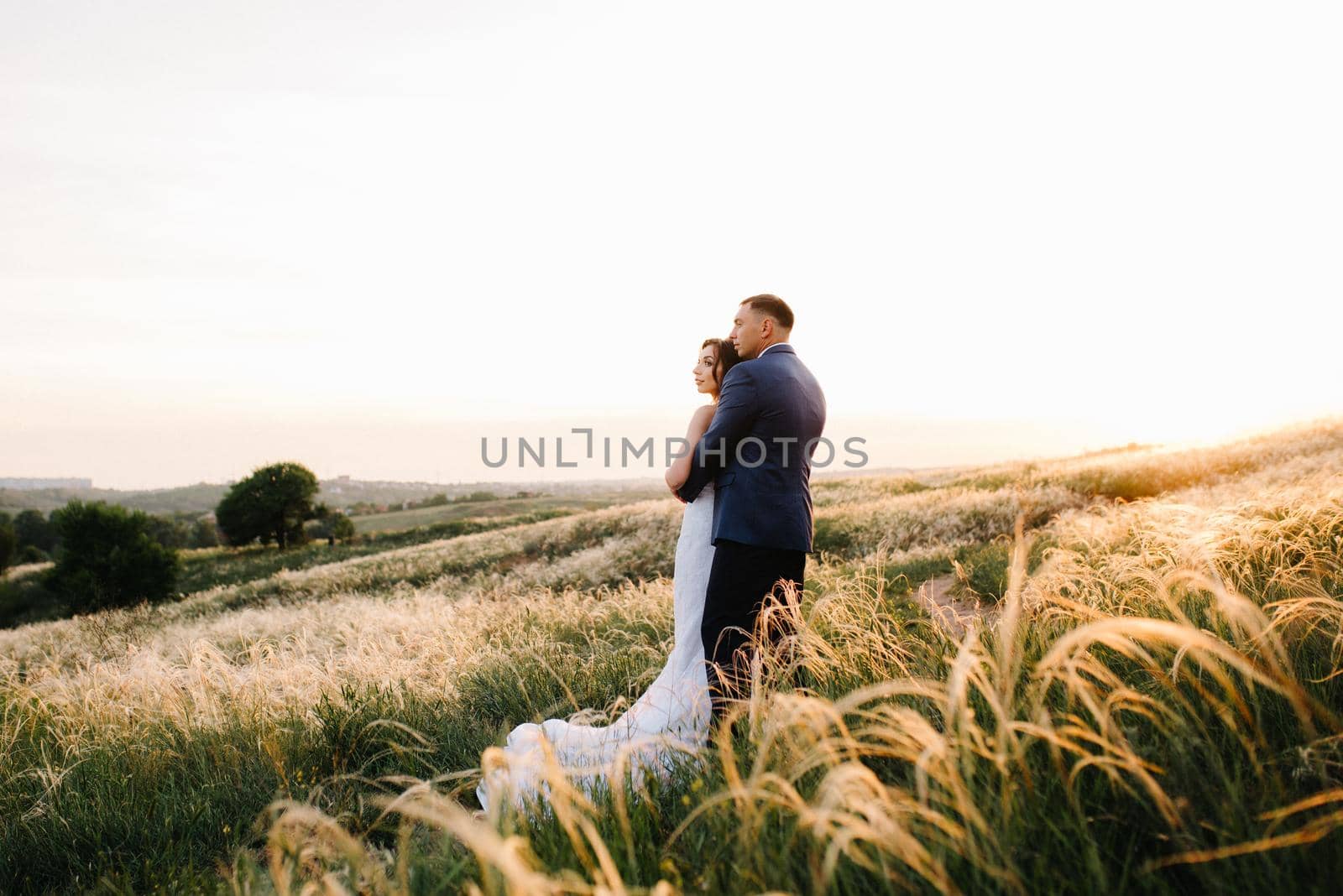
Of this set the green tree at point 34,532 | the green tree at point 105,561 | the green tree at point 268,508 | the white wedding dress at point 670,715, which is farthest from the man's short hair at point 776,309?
the green tree at point 34,532

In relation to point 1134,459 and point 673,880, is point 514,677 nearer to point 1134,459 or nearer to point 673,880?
point 673,880

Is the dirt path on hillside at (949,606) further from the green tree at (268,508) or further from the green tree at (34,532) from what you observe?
the green tree at (34,532)

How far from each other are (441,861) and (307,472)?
208 ft

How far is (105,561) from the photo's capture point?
3195 centimetres

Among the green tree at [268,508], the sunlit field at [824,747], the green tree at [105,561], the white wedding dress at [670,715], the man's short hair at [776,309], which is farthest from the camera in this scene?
the green tree at [268,508]

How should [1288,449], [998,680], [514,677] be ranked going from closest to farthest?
[998,680]
[514,677]
[1288,449]

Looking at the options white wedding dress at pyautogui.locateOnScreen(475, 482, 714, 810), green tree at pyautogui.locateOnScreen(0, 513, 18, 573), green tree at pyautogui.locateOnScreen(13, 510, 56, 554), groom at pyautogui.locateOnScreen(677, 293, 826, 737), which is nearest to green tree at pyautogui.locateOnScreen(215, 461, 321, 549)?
green tree at pyautogui.locateOnScreen(0, 513, 18, 573)

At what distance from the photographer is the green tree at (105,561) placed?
31.7 m

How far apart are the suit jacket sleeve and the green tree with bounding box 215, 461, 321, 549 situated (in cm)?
5992

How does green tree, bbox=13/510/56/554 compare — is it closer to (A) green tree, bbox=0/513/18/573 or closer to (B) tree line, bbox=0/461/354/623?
(B) tree line, bbox=0/461/354/623

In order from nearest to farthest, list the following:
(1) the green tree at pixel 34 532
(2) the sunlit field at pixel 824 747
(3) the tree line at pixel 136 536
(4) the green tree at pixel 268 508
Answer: (2) the sunlit field at pixel 824 747
(3) the tree line at pixel 136 536
(4) the green tree at pixel 268 508
(1) the green tree at pixel 34 532

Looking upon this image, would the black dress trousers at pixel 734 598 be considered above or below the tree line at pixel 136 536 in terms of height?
above

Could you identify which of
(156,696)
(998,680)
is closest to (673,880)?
(998,680)

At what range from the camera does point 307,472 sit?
59.8 meters
